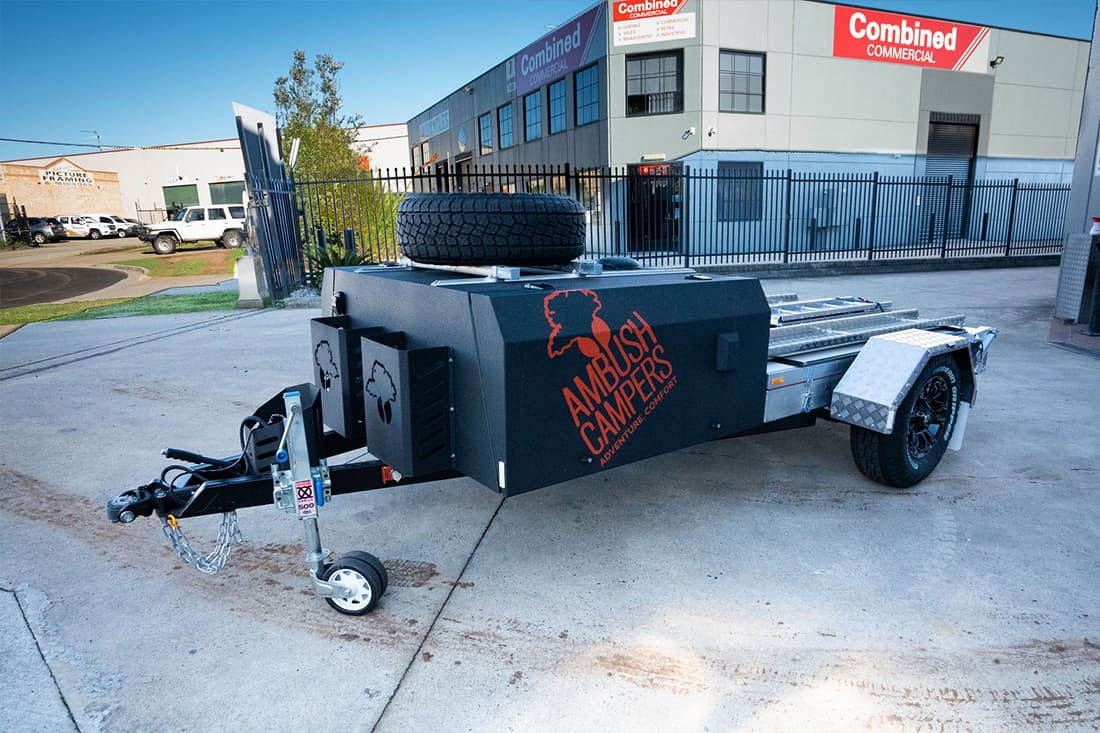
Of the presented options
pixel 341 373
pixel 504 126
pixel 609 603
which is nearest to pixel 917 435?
pixel 609 603

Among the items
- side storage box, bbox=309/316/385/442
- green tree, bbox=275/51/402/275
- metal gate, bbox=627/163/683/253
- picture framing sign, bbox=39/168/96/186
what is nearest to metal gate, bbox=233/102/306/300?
green tree, bbox=275/51/402/275

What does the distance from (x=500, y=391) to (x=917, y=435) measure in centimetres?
267

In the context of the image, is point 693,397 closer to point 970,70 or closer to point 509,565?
point 509,565

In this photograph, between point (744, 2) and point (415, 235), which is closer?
point (415, 235)

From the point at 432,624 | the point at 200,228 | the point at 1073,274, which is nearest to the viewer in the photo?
the point at 432,624

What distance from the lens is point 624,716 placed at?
212 cm

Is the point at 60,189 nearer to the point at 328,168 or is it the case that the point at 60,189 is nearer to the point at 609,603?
the point at 328,168

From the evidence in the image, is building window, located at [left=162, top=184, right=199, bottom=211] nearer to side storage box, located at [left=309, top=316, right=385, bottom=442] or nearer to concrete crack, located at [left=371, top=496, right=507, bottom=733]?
side storage box, located at [left=309, top=316, right=385, bottom=442]

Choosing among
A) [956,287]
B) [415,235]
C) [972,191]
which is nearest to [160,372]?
[415,235]

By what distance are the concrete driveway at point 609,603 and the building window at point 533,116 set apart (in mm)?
22972

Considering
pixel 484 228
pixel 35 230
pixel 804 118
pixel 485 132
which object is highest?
pixel 485 132

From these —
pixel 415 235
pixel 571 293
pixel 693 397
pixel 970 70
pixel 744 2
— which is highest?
pixel 744 2

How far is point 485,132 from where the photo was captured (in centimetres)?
3067

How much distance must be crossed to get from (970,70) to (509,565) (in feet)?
85.4
